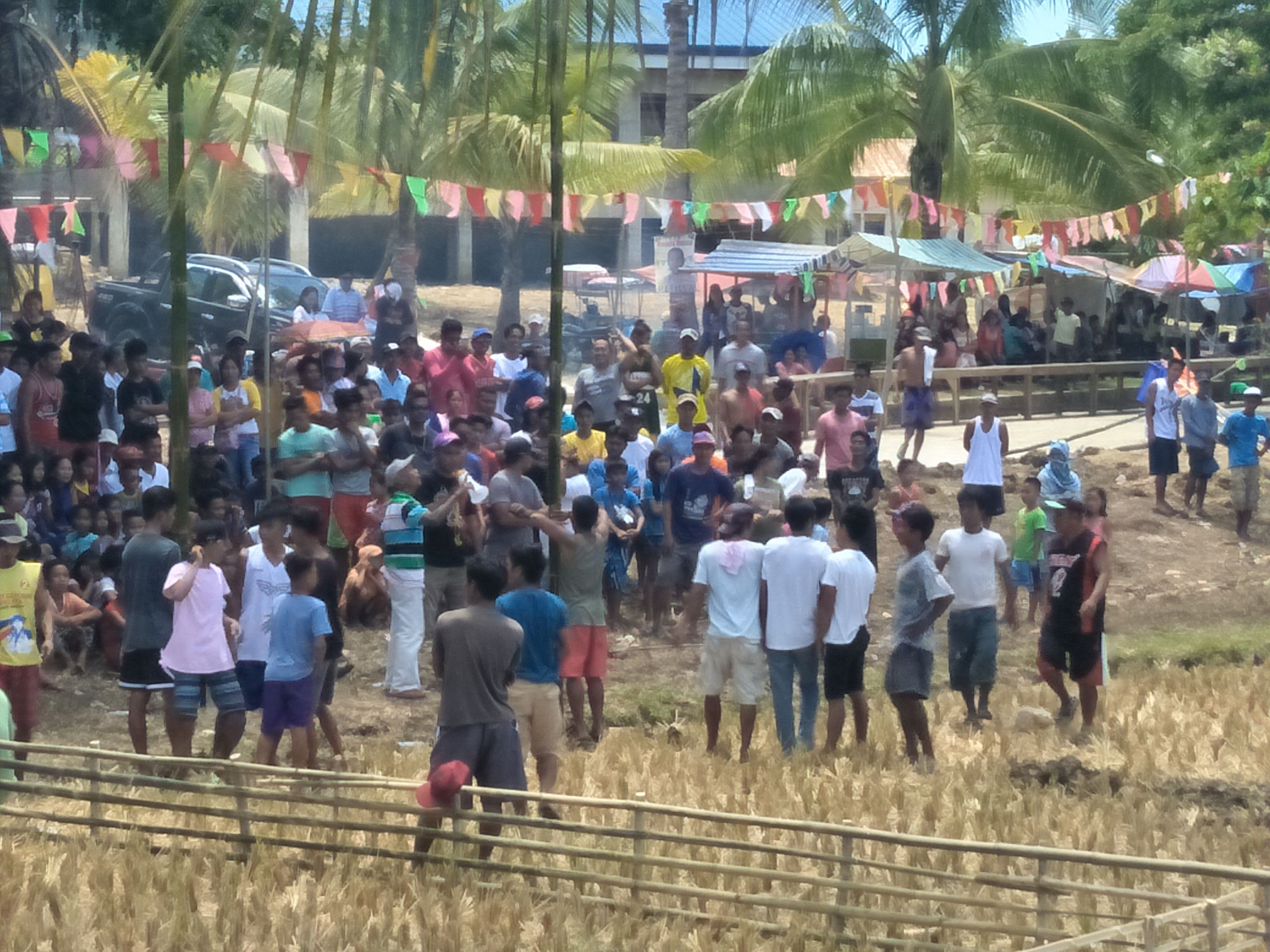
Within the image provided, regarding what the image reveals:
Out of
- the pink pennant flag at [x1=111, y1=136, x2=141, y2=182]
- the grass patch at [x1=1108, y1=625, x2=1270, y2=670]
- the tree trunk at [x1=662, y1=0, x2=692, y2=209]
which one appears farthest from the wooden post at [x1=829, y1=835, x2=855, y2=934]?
the tree trunk at [x1=662, y1=0, x2=692, y2=209]

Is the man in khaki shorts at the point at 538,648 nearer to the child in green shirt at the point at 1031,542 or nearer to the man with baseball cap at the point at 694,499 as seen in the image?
the man with baseball cap at the point at 694,499

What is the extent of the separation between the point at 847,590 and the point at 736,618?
2.38 feet

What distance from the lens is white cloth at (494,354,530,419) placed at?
15914mm

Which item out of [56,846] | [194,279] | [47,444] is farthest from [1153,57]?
[56,846]

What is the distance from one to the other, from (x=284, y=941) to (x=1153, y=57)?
75.9 feet

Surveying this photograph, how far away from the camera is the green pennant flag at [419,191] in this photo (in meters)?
17.0

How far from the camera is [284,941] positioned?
23.5 ft

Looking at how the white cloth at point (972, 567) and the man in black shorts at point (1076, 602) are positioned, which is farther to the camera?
the white cloth at point (972, 567)

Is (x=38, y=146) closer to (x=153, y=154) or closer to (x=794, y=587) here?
(x=153, y=154)

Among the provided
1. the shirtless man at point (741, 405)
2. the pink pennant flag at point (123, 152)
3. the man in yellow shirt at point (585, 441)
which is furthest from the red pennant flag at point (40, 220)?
the shirtless man at point (741, 405)

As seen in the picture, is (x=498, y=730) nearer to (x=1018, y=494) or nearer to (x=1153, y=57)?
(x=1018, y=494)

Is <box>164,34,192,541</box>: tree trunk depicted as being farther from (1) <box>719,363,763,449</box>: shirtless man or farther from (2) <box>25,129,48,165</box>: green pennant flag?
(1) <box>719,363,763,449</box>: shirtless man

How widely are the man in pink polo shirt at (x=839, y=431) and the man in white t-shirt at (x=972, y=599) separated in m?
3.50

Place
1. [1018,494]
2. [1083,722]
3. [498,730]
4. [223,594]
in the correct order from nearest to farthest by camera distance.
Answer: [498,730], [223,594], [1083,722], [1018,494]
